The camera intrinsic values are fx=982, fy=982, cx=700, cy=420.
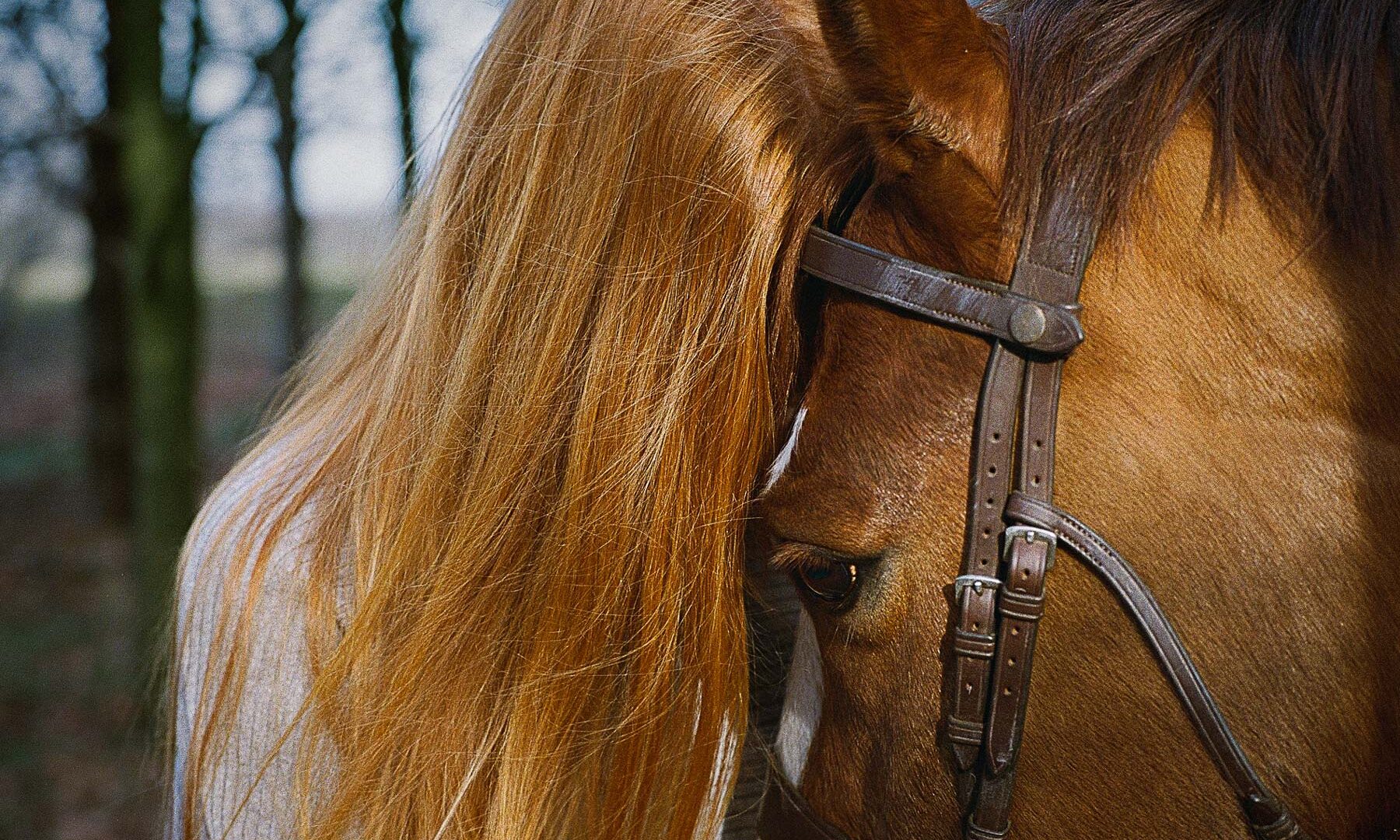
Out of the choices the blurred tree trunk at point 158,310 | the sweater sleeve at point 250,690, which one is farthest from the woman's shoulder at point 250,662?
the blurred tree trunk at point 158,310

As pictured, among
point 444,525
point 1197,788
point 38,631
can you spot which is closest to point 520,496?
point 444,525

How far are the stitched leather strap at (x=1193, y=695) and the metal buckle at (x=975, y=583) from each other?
10cm

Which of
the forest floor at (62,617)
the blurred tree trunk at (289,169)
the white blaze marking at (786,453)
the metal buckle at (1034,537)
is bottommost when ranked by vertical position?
the forest floor at (62,617)

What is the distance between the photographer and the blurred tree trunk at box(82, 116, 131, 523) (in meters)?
10.1

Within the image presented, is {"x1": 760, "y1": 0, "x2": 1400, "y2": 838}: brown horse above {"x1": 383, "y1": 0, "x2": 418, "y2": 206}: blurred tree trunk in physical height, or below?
below

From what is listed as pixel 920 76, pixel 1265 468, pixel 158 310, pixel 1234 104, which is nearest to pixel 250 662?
pixel 920 76

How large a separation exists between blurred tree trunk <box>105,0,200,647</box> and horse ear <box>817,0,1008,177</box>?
485 centimetres

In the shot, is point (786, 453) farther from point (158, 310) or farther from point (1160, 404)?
point (158, 310)

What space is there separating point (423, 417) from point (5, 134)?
26.8ft

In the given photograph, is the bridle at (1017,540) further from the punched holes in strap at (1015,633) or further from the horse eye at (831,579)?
the horse eye at (831,579)

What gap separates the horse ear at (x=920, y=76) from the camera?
3.39 feet

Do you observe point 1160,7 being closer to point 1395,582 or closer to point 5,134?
point 1395,582

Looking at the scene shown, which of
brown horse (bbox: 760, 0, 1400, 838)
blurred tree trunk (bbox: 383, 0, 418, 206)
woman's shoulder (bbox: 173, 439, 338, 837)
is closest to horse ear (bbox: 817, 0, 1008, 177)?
brown horse (bbox: 760, 0, 1400, 838)

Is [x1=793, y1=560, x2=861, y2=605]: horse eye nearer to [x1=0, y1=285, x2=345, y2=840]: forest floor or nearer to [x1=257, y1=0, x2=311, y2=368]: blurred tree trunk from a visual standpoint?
[x1=0, y1=285, x2=345, y2=840]: forest floor
